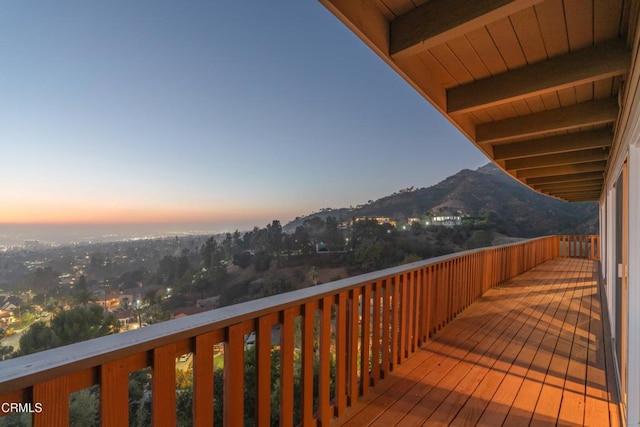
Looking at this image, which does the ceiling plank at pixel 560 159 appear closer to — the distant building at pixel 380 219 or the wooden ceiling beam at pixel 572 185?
the wooden ceiling beam at pixel 572 185

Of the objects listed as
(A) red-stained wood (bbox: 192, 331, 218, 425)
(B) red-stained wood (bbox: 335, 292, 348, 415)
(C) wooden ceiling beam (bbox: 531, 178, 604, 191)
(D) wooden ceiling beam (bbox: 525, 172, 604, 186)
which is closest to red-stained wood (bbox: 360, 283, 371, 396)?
(B) red-stained wood (bbox: 335, 292, 348, 415)

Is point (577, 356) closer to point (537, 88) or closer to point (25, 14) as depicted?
point (537, 88)

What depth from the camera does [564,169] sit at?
4.63 metres

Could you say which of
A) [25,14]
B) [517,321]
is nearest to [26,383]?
[517,321]

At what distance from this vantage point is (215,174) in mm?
19547

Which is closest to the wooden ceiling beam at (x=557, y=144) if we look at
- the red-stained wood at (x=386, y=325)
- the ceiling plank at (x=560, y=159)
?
the ceiling plank at (x=560, y=159)

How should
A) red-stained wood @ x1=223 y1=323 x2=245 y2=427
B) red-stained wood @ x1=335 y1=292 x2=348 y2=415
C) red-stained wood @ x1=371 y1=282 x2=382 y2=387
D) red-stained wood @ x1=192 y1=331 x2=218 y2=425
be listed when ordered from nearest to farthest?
red-stained wood @ x1=192 y1=331 x2=218 y2=425, red-stained wood @ x1=223 y1=323 x2=245 y2=427, red-stained wood @ x1=335 y1=292 x2=348 y2=415, red-stained wood @ x1=371 y1=282 x2=382 y2=387

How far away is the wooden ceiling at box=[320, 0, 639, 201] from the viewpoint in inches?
59.3

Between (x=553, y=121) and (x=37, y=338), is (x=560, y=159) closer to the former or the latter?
(x=553, y=121)

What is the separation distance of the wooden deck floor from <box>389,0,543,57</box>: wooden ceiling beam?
2114mm

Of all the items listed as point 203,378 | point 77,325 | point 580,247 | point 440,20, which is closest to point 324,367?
point 203,378

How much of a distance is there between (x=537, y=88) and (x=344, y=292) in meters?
1.77

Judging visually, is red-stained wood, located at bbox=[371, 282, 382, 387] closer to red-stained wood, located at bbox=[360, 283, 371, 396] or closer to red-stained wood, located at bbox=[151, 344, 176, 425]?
red-stained wood, located at bbox=[360, 283, 371, 396]

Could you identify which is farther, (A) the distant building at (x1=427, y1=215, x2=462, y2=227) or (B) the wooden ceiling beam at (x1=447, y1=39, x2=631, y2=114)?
(A) the distant building at (x1=427, y1=215, x2=462, y2=227)
